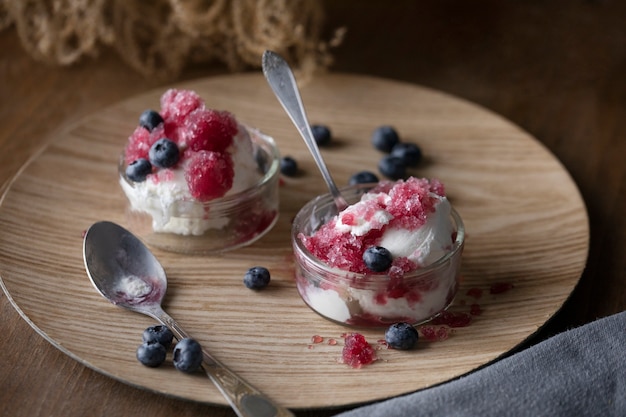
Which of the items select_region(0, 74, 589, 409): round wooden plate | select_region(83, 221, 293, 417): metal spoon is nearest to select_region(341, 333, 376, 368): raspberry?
select_region(0, 74, 589, 409): round wooden plate

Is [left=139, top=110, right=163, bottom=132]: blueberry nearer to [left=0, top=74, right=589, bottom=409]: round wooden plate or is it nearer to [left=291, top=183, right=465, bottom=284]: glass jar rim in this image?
[left=0, top=74, right=589, bottom=409]: round wooden plate

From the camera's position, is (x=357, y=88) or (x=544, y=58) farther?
(x=544, y=58)

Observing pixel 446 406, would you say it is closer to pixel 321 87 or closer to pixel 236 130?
pixel 236 130

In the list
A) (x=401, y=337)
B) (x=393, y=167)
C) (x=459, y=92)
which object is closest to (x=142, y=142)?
(x=393, y=167)

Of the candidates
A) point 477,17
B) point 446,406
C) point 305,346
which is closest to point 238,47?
point 477,17

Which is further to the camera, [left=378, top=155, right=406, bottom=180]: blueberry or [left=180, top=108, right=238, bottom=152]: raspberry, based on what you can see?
[left=378, top=155, right=406, bottom=180]: blueberry

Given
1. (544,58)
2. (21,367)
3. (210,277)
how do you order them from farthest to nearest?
1. (544,58)
2. (210,277)
3. (21,367)
